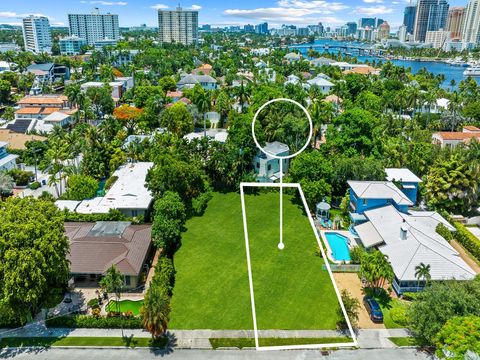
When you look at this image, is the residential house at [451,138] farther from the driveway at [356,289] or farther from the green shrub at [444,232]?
the driveway at [356,289]

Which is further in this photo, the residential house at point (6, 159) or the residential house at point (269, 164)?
the residential house at point (6, 159)

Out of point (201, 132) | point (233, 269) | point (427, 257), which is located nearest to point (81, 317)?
point (233, 269)

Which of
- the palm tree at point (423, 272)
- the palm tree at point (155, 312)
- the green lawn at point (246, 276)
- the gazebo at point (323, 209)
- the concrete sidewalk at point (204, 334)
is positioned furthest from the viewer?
the gazebo at point (323, 209)

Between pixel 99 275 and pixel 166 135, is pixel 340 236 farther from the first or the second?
pixel 166 135

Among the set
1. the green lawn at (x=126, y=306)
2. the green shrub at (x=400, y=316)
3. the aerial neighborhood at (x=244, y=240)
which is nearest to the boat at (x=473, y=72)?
the aerial neighborhood at (x=244, y=240)

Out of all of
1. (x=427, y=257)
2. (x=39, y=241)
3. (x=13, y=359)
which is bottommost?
(x=13, y=359)

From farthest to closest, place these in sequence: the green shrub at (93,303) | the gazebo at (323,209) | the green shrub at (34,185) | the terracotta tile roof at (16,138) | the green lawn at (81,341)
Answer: the terracotta tile roof at (16,138) < the green shrub at (34,185) < the gazebo at (323,209) < the green shrub at (93,303) < the green lawn at (81,341)
